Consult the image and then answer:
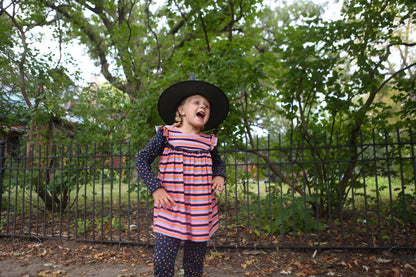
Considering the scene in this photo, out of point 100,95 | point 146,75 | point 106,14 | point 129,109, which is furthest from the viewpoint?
point 106,14

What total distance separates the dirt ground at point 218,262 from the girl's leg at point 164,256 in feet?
5.08

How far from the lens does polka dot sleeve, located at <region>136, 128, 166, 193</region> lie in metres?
1.78

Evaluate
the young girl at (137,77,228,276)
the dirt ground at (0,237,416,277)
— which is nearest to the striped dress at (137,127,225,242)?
the young girl at (137,77,228,276)

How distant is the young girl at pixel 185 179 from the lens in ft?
5.77

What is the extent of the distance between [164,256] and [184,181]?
0.50 metres

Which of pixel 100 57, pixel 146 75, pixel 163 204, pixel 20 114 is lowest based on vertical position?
pixel 163 204

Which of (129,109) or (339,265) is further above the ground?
(129,109)

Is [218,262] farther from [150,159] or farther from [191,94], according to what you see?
[191,94]

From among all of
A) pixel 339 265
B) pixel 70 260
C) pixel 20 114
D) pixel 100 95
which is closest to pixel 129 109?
pixel 100 95

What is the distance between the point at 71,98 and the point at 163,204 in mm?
4078

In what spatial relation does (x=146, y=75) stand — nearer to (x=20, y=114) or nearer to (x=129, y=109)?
(x=129, y=109)

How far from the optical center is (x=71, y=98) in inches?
195

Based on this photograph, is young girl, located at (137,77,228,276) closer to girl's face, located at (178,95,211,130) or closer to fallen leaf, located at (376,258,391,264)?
girl's face, located at (178,95,211,130)

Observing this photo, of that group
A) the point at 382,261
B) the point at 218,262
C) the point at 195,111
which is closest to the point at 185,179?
the point at 195,111
